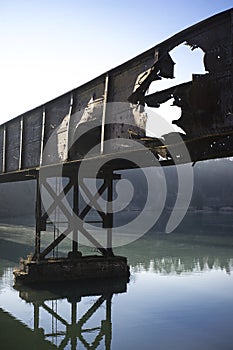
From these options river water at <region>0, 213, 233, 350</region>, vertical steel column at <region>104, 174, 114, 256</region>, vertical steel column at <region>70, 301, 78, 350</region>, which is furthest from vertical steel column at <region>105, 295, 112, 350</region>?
vertical steel column at <region>104, 174, 114, 256</region>

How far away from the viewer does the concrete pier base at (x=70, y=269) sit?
38.8 feet

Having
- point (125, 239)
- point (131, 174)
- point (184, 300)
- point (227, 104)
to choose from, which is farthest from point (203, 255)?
point (131, 174)

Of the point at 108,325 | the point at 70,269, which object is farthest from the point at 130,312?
the point at 70,269

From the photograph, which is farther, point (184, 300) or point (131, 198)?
point (131, 198)

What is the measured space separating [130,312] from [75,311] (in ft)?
4.18

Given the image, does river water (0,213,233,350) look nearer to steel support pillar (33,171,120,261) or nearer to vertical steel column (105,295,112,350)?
vertical steel column (105,295,112,350)

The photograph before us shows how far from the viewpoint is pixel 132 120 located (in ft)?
27.9

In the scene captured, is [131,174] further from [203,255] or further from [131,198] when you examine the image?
[203,255]

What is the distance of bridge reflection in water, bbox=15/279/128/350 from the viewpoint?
7.97 m

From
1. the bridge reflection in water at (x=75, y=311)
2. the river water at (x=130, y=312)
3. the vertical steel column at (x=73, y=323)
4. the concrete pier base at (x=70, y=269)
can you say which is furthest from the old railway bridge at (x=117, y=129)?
the vertical steel column at (x=73, y=323)

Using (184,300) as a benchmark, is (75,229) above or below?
above

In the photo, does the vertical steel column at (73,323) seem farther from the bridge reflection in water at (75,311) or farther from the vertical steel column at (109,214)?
the vertical steel column at (109,214)

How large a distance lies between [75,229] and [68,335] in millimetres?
4729

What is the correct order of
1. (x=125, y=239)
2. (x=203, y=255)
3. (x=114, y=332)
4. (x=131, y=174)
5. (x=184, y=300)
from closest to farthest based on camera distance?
(x=114, y=332), (x=184, y=300), (x=203, y=255), (x=125, y=239), (x=131, y=174)
